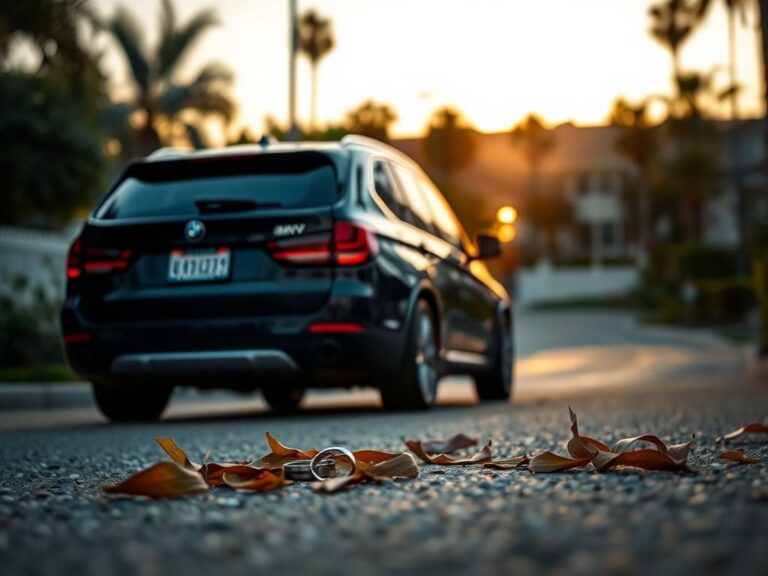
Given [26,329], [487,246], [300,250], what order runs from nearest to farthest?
[300,250]
[487,246]
[26,329]

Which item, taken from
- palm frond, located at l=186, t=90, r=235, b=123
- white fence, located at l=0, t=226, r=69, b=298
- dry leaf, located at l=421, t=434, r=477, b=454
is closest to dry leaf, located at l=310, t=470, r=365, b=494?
dry leaf, located at l=421, t=434, r=477, b=454

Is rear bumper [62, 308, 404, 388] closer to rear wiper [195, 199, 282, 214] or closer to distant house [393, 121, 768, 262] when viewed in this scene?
rear wiper [195, 199, 282, 214]

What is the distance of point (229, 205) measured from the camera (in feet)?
27.2

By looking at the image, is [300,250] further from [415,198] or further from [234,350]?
→ [415,198]

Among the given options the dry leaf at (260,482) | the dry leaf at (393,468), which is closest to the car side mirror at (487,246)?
the dry leaf at (393,468)

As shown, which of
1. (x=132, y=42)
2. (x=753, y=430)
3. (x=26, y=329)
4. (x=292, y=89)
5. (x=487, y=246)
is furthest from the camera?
(x=132, y=42)

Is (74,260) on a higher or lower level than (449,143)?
lower

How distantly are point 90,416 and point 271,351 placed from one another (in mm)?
3090

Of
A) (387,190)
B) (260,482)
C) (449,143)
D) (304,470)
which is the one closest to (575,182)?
(449,143)

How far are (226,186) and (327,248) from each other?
2.51 feet

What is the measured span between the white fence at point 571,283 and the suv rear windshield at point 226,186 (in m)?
58.3

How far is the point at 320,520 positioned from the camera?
3723mm

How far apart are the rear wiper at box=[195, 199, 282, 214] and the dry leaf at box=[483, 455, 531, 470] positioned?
3427 millimetres

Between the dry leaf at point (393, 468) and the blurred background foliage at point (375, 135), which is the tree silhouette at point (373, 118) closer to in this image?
the blurred background foliage at point (375, 135)
